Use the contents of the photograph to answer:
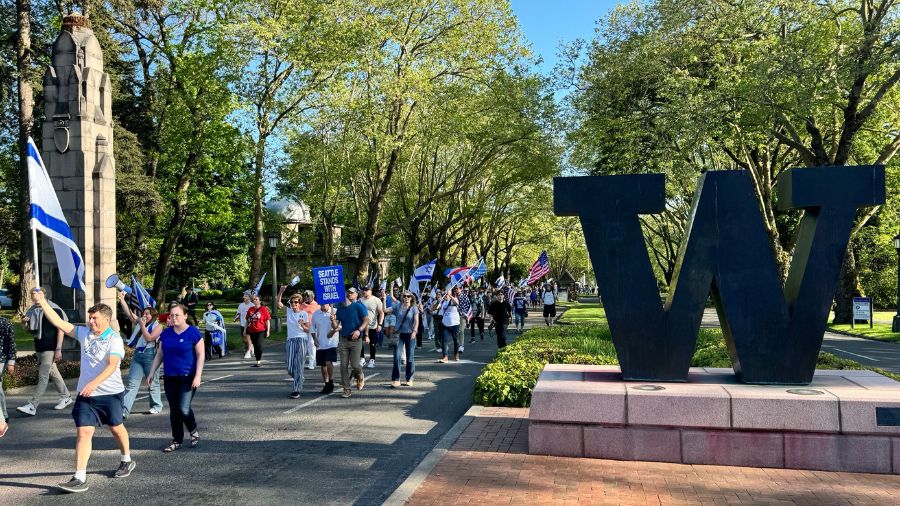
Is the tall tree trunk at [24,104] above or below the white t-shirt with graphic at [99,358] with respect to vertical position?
above

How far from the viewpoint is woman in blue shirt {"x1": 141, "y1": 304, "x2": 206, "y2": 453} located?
26.4 feet

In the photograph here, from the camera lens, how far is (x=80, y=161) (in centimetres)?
1789

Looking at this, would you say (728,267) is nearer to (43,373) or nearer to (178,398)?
(178,398)

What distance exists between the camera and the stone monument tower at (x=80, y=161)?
705 inches

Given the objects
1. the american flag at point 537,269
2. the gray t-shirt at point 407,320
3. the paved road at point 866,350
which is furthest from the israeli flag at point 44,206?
the american flag at point 537,269

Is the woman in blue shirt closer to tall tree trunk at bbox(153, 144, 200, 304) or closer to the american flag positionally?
tall tree trunk at bbox(153, 144, 200, 304)

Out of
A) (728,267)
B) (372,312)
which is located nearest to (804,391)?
(728,267)

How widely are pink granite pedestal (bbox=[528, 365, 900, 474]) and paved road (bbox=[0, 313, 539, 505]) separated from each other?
1757mm

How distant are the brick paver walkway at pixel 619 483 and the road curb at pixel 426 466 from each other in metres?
0.07

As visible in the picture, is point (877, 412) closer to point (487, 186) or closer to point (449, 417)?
point (449, 417)

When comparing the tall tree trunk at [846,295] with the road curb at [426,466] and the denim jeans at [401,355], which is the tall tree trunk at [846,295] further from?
the road curb at [426,466]

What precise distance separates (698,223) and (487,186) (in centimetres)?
3483

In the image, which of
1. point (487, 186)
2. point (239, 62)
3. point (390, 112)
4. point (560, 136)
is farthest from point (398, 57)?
point (487, 186)

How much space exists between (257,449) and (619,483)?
159 inches
